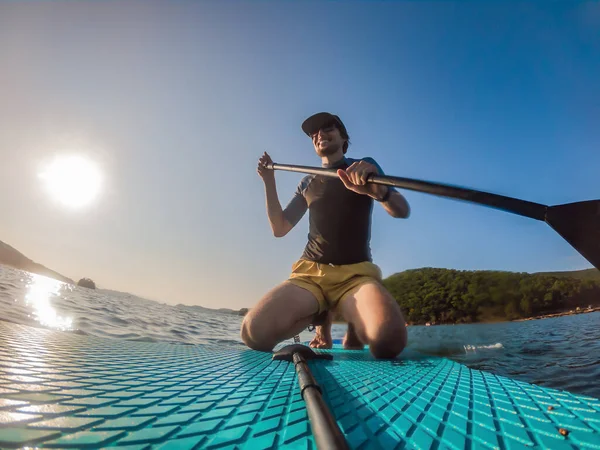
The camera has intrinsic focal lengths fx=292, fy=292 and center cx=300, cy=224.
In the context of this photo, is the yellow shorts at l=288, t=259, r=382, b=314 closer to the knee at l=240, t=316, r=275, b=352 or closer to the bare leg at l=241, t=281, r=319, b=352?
the bare leg at l=241, t=281, r=319, b=352

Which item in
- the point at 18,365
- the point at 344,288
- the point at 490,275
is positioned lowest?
the point at 18,365

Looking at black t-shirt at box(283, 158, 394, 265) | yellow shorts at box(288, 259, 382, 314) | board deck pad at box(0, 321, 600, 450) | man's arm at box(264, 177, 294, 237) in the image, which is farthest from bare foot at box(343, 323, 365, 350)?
board deck pad at box(0, 321, 600, 450)

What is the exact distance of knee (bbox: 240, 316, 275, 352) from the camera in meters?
2.47

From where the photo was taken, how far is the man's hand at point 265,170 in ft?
11.0

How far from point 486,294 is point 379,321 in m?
38.2

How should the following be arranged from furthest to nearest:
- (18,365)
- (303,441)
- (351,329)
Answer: (351,329) < (18,365) < (303,441)

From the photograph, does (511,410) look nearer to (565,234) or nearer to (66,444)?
(565,234)

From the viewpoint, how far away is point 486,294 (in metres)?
33.4

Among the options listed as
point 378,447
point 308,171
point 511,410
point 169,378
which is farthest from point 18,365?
point 308,171

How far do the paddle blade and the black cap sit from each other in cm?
225

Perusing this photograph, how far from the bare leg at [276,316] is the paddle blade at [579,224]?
6.04 ft

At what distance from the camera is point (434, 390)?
1.22 m

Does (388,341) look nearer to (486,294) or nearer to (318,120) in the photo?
(318,120)

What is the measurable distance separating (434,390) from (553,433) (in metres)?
0.48
